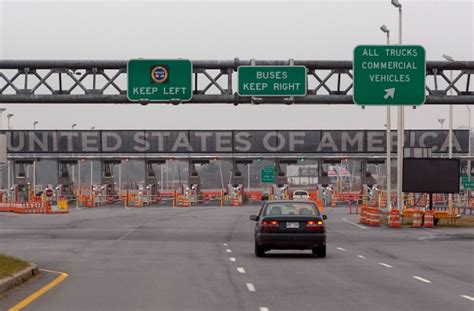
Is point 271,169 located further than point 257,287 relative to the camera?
Yes

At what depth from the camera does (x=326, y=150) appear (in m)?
81.4

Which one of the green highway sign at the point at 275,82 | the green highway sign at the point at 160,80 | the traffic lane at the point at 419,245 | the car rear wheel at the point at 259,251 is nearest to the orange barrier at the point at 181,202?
the traffic lane at the point at 419,245

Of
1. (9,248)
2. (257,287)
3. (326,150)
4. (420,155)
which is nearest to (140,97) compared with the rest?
(9,248)

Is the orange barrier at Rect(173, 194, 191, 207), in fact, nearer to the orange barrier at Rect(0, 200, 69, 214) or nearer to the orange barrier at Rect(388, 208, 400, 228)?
the orange barrier at Rect(0, 200, 69, 214)

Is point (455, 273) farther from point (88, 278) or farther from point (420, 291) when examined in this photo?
point (88, 278)

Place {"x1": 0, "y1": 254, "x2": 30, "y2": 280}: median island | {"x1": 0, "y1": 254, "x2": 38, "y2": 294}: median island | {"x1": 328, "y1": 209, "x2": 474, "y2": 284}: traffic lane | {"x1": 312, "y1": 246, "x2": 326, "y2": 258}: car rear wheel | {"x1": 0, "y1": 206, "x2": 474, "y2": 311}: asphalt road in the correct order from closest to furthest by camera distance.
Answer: {"x1": 0, "y1": 206, "x2": 474, "y2": 311}: asphalt road
{"x1": 0, "y1": 254, "x2": 38, "y2": 294}: median island
{"x1": 0, "y1": 254, "x2": 30, "y2": 280}: median island
{"x1": 328, "y1": 209, "x2": 474, "y2": 284}: traffic lane
{"x1": 312, "y1": 246, "x2": 326, "y2": 258}: car rear wheel

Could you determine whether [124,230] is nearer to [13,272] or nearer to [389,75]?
[389,75]

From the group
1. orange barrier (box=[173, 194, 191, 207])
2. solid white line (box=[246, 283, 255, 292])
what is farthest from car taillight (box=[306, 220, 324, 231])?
orange barrier (box=[173, 194, 191, 207])

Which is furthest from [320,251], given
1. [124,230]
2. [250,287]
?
[124,230]

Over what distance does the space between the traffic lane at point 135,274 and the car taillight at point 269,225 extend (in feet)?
4.68

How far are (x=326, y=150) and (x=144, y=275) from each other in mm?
62848

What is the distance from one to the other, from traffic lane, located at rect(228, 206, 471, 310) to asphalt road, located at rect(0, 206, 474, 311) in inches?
0.7

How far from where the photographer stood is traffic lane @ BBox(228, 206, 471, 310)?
47.0 ft

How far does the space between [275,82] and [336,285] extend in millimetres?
18086
